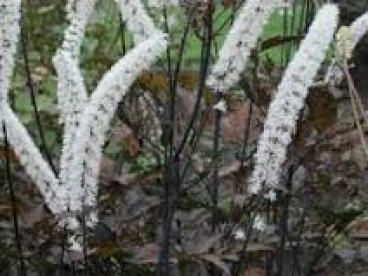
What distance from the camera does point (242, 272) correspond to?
10.1 feet

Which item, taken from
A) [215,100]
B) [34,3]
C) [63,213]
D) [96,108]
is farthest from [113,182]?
[34,3]

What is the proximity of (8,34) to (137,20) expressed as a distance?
1.03 ft

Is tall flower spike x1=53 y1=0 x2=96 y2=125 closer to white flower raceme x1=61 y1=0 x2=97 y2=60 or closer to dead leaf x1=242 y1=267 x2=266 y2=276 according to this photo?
white flower raceme x1=61 y1=0 x2=97 y2=60

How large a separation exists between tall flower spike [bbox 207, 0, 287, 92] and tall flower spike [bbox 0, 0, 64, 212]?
47 centimetres

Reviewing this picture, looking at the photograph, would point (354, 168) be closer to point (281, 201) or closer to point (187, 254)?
point (281, 201)

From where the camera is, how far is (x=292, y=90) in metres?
2.35

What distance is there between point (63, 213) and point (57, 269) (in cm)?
32

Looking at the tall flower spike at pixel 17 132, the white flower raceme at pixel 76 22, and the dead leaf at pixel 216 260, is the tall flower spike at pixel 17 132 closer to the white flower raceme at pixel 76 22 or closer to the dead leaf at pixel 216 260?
the white flower raceme at pixel 76 22

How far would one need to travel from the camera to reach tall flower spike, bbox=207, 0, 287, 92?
2.57m

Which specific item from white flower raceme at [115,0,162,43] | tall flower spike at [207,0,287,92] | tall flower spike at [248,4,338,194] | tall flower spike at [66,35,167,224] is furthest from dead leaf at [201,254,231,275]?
white flower raceme at [115,0,162,43]

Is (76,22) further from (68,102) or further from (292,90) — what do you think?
(292,90)

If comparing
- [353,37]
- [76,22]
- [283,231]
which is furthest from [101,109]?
[283,231]

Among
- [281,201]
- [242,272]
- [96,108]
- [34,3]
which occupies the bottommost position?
[242,272]

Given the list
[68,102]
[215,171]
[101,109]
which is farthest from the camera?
[215,171]
